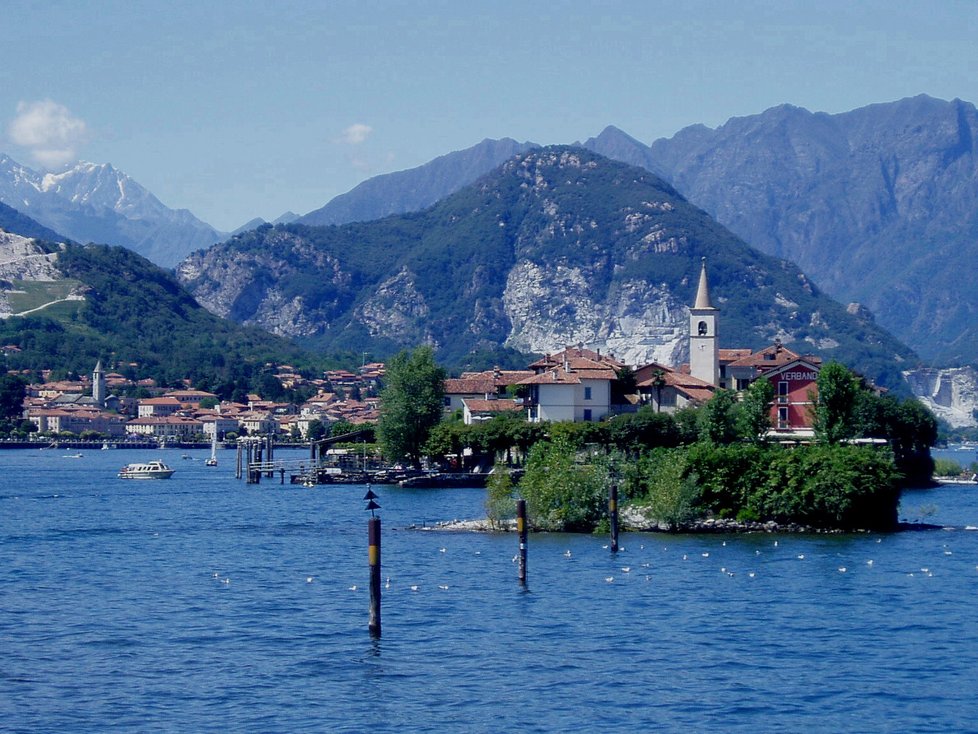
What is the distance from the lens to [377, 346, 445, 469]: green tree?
106 m

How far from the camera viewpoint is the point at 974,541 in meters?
57.9

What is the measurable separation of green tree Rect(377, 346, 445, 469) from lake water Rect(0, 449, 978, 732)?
4372cm

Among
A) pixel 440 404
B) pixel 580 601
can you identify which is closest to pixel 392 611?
pixel 580 601

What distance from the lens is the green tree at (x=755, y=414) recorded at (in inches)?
3292

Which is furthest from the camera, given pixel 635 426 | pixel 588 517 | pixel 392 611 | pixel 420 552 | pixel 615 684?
pixel 635 426

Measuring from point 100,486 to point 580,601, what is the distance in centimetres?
7052

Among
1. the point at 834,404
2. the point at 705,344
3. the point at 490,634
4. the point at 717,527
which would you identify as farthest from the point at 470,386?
the point at 490,634

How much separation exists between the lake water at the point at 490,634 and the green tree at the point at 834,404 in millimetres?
13247

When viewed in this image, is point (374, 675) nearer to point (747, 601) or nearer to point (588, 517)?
point (747, 601)

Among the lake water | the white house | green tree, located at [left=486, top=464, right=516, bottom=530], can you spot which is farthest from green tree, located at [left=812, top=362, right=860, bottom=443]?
the white house

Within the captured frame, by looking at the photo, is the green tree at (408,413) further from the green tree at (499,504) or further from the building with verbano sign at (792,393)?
the green tree at (499,504)

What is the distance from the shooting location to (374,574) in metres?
36.2

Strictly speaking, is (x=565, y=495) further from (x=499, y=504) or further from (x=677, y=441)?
(x=677, y=441)

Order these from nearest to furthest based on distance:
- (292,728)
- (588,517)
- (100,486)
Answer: (292,728), (588,517), (100,486)
